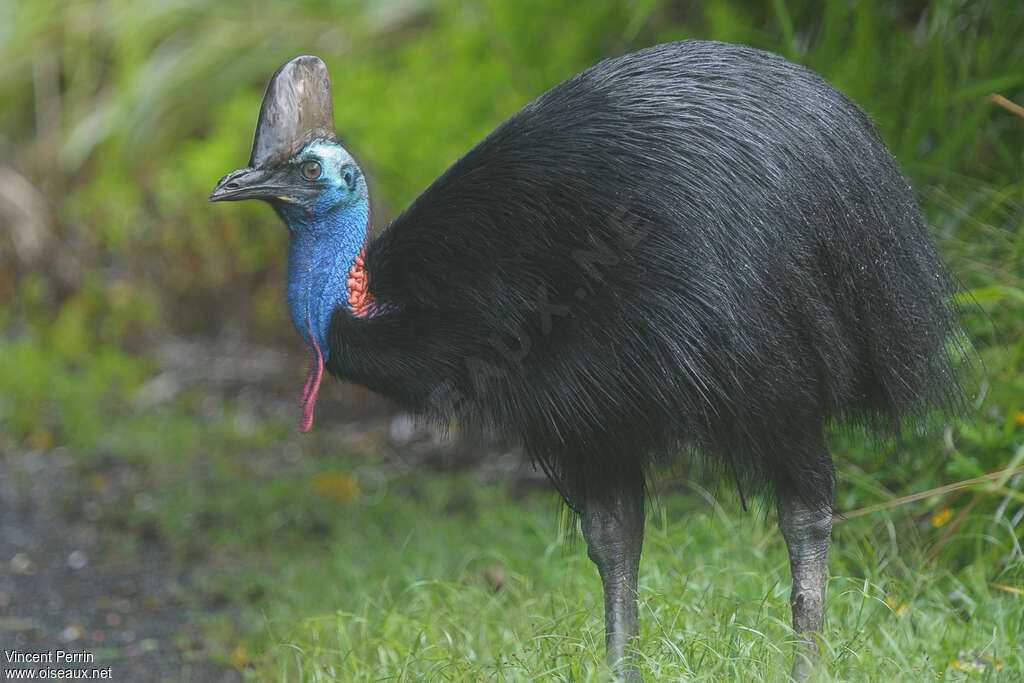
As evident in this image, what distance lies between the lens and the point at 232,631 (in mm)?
3754

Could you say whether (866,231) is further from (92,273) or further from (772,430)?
(92,273)

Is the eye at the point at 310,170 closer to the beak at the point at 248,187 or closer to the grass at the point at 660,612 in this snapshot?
the beak at the point at 248,187

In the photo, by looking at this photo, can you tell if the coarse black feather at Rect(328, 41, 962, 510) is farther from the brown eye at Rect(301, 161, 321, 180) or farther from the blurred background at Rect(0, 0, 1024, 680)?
the blurred background at Rect(0, 0, 1024, 680)

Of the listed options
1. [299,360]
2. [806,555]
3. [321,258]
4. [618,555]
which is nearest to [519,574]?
[618,555]

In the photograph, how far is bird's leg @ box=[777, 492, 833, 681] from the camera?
8.67 feet

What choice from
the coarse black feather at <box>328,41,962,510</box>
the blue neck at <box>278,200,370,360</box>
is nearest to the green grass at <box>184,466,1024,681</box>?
the coarse black feather at <box>328,41,962,510</box>

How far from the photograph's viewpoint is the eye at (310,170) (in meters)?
2.54

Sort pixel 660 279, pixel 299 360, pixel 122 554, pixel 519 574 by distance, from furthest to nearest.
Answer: pixel 299 360
pixel 122 554
pixel 519 574
pixel 660 279

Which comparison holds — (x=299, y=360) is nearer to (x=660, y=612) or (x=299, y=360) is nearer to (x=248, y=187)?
(x=660, y=612)

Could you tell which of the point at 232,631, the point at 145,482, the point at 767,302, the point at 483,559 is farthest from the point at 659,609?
the point at 145,482

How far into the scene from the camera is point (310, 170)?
100 inches

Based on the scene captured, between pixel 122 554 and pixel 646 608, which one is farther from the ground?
pixel 646 608

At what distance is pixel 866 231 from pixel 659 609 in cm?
93

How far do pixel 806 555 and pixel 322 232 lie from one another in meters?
1.13
